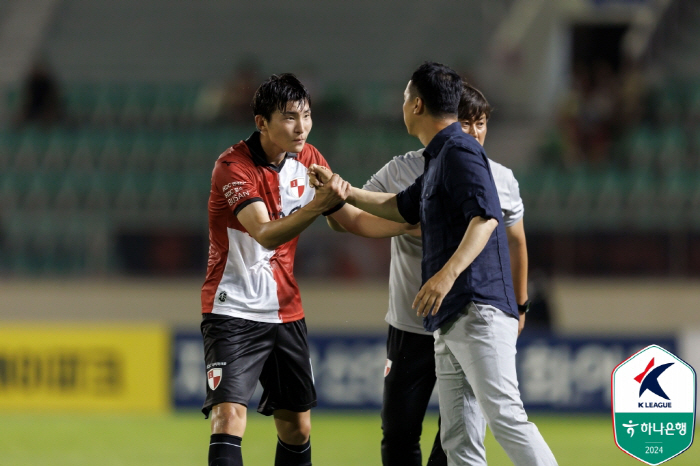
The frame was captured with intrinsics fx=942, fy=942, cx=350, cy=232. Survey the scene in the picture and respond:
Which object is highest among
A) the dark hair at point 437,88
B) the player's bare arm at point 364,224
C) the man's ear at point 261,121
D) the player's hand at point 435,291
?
the dark hair at point 437,88

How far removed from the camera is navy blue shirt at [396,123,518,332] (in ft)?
11.9

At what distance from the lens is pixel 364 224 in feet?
14.4

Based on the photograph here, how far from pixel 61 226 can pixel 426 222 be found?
267 inches

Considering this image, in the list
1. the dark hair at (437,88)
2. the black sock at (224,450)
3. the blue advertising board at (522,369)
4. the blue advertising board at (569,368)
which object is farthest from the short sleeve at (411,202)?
the blue advertising board at (569,368)

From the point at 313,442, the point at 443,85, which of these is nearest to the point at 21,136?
the point at 313,442

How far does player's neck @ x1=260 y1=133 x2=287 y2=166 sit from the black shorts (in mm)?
747

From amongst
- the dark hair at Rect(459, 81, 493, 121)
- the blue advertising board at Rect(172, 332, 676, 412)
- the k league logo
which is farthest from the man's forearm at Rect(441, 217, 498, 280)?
the blue advertising board at Rect(172, 332, 676, 412)

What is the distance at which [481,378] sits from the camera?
3609mm

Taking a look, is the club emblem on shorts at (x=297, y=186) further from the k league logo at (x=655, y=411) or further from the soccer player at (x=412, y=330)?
the k league logo at (x=655, y=411)

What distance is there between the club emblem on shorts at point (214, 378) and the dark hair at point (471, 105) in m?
1.59


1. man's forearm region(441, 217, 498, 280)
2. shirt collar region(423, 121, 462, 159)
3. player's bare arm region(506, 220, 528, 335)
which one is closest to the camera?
man's forearm region(441, 217, 498, 280)

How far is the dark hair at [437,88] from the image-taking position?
3820mm

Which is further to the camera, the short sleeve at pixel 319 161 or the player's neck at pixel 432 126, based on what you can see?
the short sleeve at pixel 319 161

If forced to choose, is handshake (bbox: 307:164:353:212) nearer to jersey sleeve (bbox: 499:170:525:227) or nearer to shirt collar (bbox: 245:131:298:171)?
shirt collar (bbox: 245:131:298:171)
